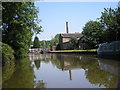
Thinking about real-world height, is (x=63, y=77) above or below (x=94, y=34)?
below

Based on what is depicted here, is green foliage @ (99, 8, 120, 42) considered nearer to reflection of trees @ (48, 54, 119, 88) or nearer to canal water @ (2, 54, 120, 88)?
reflection of trees @ (48, 54, 119, 88)

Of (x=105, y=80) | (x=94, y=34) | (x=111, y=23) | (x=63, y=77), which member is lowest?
(x=63, y=77)

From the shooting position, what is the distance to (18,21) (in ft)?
69.7

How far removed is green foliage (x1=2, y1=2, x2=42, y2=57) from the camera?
1989 cm

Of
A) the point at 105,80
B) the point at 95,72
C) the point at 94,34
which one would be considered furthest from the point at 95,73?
the point at 94,34

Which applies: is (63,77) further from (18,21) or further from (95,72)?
(18,21)

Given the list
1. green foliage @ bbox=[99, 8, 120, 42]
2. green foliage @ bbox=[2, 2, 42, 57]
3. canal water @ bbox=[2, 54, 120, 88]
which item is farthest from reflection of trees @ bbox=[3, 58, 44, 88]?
green foliage @ bbox=[99, 8, 120, 42]

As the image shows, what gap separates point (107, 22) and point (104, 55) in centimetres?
618

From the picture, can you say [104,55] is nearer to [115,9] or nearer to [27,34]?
[115,9]

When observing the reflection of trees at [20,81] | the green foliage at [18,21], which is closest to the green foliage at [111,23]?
the green foliage at [18,21]

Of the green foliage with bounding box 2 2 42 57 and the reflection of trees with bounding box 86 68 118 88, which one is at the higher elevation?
the green foliage with bounding box 2 2 42 57

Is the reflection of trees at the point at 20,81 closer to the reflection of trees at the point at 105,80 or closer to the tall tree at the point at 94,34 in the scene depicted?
the reflection of trees at the point at 105,80

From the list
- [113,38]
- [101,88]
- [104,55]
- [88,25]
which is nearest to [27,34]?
[104,55]

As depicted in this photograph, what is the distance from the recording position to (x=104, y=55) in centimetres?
2133
